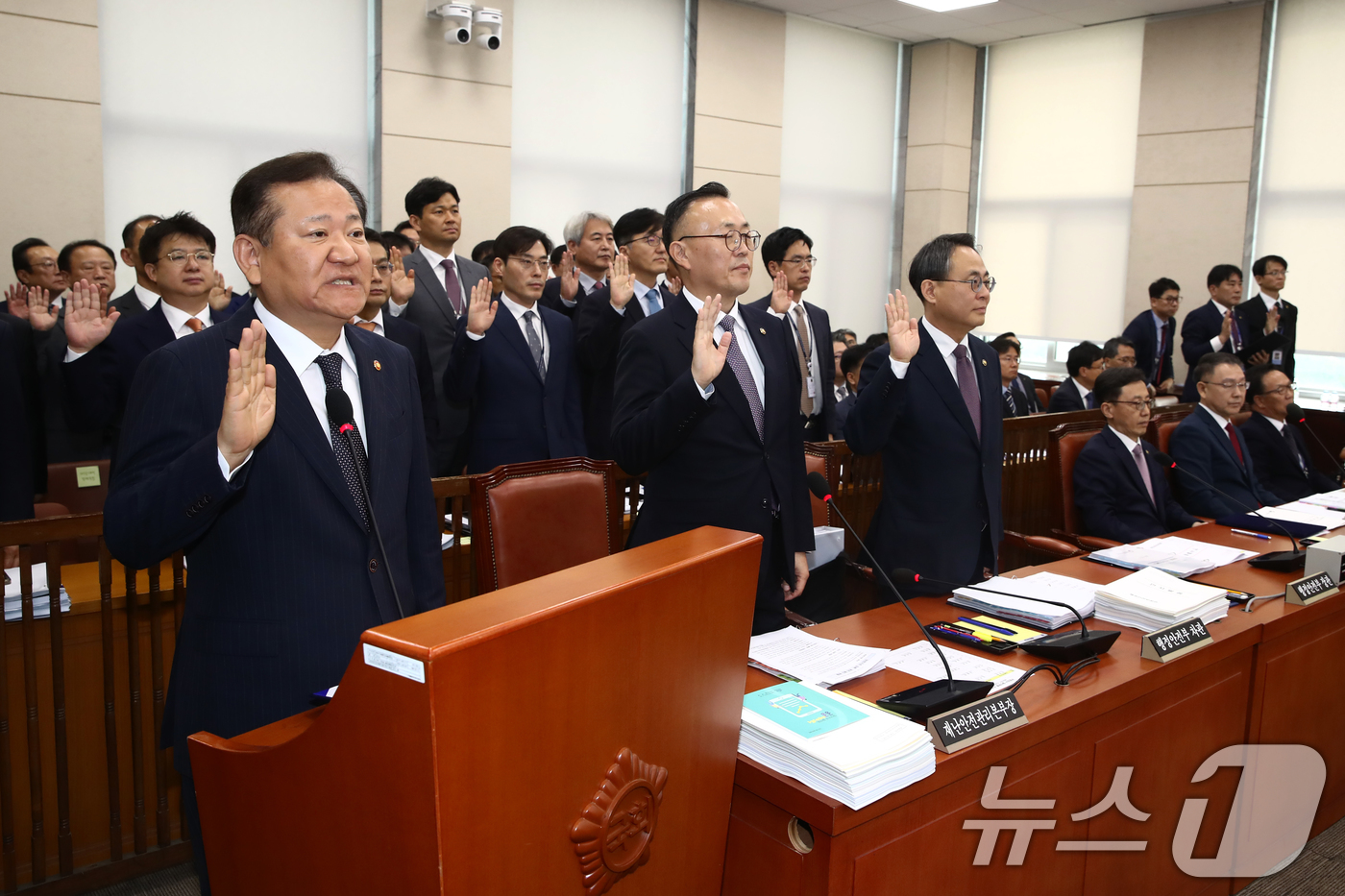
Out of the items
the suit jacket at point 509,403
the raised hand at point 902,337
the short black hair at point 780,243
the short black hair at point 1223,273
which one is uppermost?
the short black hair at point 1223,273

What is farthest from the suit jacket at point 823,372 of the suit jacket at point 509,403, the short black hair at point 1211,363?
the short black hair at point 1211,363


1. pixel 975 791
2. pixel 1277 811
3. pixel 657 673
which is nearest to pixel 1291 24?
pixel 1277 811

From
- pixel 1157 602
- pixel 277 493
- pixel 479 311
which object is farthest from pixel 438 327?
pixel 1157 602

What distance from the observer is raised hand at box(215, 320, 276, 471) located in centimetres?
126

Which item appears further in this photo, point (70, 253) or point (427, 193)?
point (427, 193)

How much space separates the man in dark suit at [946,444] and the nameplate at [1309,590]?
2.39ft

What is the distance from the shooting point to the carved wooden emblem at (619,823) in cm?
95

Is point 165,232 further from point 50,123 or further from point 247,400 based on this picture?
point 50,123

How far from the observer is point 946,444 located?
2826 mm

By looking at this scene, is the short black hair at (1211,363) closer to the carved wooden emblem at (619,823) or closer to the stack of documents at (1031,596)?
the stack of documents at (1031,596)

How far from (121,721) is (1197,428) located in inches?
166

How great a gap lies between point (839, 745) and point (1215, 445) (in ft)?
11.8

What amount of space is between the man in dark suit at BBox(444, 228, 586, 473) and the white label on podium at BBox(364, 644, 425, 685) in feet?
8.89

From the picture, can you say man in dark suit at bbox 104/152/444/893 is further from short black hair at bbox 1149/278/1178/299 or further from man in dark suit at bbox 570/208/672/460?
short black hair at bbox 1149/278/1178/299
